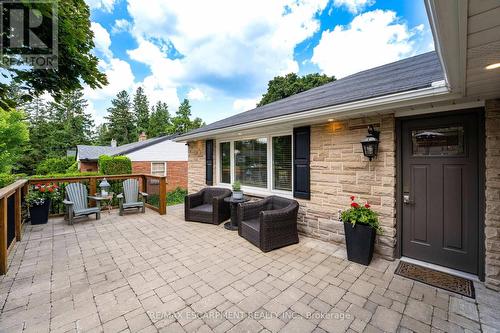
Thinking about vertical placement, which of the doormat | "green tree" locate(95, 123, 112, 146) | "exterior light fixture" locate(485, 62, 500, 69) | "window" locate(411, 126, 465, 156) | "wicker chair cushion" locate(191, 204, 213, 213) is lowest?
the doormat

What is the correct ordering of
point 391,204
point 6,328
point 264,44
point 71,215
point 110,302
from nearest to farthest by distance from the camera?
point 6,328 < point 110,302 < point 391,204 < point 71,215 < point 264,44

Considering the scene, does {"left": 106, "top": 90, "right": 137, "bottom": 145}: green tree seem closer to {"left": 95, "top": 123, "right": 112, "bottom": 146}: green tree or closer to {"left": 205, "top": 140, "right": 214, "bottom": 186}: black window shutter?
{"left": 95, "top": 123, "right": 112, "bottom": 146}: green tree

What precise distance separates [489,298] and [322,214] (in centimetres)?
212

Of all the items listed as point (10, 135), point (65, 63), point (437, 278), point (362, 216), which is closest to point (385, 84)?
point (362, 216)

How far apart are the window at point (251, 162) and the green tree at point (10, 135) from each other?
12.5 meters

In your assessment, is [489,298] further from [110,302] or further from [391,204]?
[110,302]

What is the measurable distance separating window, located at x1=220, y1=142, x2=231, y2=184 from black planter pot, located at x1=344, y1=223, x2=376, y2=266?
12.2 feet

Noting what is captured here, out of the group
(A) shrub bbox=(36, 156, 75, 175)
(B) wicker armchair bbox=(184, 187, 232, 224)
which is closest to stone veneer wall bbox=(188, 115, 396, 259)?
(B) wicker armchair bbox=(184, 187, 232, 224)

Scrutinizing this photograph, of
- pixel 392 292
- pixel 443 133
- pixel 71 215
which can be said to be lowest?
pixel 392 292

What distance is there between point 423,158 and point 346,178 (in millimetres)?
1073

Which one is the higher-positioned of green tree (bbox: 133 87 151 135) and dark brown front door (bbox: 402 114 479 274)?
green tree (bbox: 133 87 151 135)

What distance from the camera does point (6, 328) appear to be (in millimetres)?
1848

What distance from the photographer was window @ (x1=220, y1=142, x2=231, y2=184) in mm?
6118

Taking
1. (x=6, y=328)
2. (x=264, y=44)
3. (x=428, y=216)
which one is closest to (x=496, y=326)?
(x=428, y=216)
